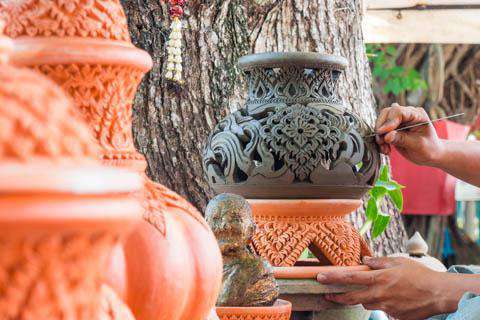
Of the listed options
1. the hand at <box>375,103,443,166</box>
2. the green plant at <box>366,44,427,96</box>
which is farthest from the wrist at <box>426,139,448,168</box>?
the green plant at <box>366,44,427,96</box>

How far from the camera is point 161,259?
0.93 meters

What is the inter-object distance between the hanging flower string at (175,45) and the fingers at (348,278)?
1345 millimetres

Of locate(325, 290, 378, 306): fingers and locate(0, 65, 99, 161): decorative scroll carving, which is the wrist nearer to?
locate(325, 290, 378, 306): fingers

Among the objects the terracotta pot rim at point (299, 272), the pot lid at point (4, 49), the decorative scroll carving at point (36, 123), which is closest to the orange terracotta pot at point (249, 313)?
the terracotta pot rim at point (299, 272)

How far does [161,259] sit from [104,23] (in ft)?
0.87

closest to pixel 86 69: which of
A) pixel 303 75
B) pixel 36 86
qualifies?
pixel 36 86

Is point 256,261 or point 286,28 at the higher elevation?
point 286,28

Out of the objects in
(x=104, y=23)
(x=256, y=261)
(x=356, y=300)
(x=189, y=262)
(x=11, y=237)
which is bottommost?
(x=356, y=300)

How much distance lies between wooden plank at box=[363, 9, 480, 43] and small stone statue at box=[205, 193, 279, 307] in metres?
3.24

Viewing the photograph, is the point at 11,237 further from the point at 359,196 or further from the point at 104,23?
the point at 359,196

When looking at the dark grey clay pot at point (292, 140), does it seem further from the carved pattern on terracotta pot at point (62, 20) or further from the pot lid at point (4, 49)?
the pot lid at point (4, 49)

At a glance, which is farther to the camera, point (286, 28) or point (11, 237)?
point (286, 28)

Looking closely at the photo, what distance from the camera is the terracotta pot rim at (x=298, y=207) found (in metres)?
2.30

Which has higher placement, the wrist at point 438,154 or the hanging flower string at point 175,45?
the hanging flower string at point 175,45
